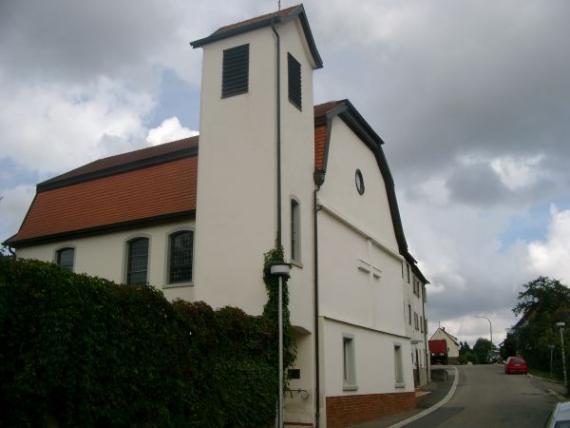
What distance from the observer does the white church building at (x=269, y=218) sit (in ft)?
55.2

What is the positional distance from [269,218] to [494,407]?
12648 mm

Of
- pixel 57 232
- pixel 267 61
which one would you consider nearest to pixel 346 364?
pixel 267 61

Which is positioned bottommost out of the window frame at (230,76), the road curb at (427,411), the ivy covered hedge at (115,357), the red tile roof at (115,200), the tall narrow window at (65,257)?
the road curb at (427,411)

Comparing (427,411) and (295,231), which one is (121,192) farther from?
(427,411)

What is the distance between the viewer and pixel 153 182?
2186cm

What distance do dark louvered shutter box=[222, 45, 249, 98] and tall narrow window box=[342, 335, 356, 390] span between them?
782cm

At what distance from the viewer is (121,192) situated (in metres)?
Result: 22.3

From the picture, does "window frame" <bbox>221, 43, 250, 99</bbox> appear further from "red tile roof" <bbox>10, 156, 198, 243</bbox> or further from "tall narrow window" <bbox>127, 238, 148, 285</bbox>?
"tall narrow window" <bbox>127, 238, 148, 285</bbox>

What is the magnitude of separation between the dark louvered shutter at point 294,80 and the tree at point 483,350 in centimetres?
7786

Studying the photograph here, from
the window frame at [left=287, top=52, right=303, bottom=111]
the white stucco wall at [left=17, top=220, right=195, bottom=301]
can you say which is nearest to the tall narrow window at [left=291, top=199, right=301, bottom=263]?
the window frame at [left=287, top=52, right=303, bottom=111]

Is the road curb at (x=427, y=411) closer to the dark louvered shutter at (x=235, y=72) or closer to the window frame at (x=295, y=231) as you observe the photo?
the window frame at (x=295, y=231)

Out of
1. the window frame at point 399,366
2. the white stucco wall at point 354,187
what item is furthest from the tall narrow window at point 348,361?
the window frame at point 399,366

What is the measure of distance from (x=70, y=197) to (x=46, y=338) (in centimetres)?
1574

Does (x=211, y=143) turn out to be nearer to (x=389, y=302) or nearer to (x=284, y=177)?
(x=284, y=177)
